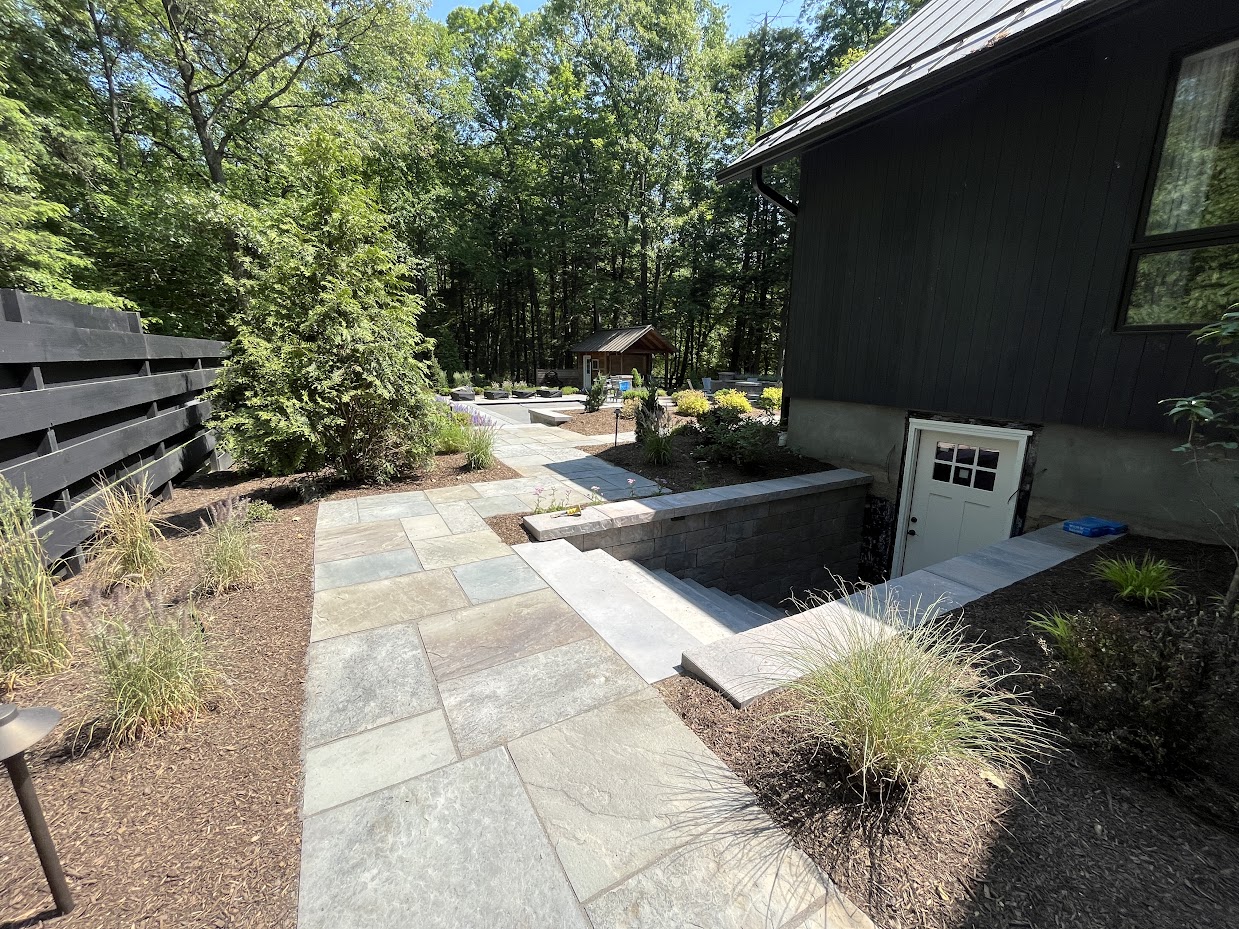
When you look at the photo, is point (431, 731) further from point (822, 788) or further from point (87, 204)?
point (87, 204)

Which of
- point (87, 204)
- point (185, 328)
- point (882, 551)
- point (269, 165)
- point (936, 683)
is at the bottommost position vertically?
point (882, 551)

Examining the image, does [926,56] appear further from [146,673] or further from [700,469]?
[146,673]

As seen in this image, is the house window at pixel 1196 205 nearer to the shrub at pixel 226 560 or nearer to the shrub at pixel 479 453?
the shrub at pixel 479 453

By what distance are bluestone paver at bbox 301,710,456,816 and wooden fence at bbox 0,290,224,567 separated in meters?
2.45

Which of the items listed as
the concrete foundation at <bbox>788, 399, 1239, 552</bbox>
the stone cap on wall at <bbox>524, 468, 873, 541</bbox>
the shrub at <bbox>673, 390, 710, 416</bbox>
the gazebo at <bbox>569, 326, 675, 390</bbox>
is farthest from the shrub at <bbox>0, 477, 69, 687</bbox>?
the gazebo at <bbox>569, 326, 675, 390</bbox>

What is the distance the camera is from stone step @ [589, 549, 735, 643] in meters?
3.64

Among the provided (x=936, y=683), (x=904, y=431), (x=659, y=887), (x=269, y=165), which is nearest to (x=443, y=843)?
(x=659, y=887)

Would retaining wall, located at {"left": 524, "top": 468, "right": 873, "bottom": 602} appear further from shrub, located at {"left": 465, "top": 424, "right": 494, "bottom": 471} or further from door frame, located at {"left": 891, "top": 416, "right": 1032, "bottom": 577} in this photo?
shrub, located at {"left": 465, "top": 424, "right": 494, "bottom": 471}

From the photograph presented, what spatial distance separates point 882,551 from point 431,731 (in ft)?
19.3

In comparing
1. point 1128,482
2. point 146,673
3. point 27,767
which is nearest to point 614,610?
point 146,673

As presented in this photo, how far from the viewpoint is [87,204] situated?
10.4 m

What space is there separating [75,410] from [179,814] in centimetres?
330

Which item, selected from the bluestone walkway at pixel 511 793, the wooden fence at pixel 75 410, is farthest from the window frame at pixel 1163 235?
the wooden fence at pixel 75 410

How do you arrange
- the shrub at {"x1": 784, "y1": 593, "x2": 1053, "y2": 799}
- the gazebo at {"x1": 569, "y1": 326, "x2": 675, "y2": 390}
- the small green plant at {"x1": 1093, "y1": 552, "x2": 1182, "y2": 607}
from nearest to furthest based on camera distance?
1. the shrub at {"x1": 784, "y1": 593, "x2": 1053, "y2": 799}
2. the small green plant at {"x1": 1093, "y1": 552, "x2": 1182, "y2": 607}
3. the gazebo at {"x1": 569, "y1": 326, "x2": 675, "y2": 390}
